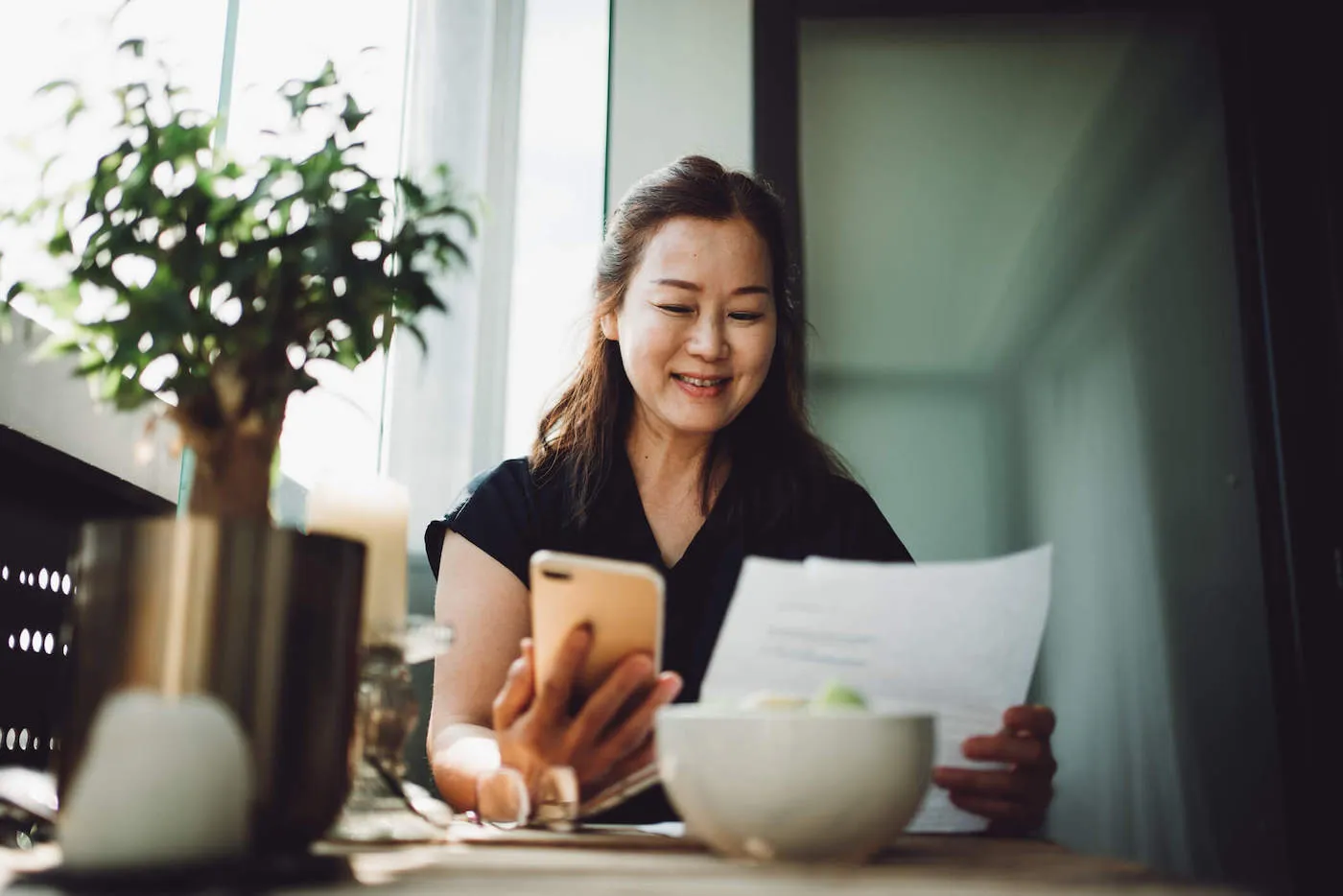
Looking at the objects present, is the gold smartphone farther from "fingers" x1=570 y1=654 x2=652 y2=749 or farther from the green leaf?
the green leaf

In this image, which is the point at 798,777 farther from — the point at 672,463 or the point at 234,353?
the point at 672,463

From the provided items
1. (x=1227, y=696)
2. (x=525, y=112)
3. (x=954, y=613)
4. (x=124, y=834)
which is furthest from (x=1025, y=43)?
(x=124, y=834)

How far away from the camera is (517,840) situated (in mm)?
683

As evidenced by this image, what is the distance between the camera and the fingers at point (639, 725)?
78 cm

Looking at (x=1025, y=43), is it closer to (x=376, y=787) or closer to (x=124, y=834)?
(x=376, y=787)

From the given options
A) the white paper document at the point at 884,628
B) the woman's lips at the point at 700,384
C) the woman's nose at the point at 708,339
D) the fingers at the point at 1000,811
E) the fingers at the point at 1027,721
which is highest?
the woman's nose at the point at 708,339

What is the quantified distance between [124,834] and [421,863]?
149mm

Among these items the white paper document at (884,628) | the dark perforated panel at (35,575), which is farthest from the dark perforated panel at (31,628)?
the white paper document at (884,628)

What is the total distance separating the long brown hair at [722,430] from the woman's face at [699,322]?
46 mm

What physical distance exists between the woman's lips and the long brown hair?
0.49ft

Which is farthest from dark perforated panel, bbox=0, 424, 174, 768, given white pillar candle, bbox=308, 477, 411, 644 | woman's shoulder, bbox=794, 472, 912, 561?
woman's shoulder, bbox=794, 472, 912, 561

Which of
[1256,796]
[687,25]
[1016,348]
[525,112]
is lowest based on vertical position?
[1256,796]

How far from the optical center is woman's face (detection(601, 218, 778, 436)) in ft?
4.75

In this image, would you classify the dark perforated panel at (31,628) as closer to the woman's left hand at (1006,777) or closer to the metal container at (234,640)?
the metal container at (234,640)
